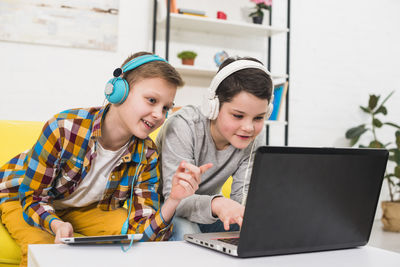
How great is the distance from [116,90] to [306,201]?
0.66 m

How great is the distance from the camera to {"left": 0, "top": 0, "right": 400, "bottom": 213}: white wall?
9.70 ft

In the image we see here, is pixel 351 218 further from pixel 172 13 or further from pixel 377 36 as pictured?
pixel 377 36

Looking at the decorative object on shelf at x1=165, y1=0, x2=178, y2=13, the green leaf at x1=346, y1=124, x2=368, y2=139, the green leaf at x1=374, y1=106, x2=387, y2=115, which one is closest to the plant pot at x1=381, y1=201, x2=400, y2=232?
the green leaf at x1=346, y1=124, x2=368, y2=139

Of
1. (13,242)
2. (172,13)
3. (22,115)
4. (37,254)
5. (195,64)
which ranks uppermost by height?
(172,13)

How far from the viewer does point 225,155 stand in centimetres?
150

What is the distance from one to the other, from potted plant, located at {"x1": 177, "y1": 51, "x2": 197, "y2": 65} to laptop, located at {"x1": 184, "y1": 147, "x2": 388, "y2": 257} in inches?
91.8

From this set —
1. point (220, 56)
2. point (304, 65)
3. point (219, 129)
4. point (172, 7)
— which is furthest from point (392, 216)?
point (219, 129)

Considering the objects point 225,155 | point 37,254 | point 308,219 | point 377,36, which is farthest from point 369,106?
point 37,254

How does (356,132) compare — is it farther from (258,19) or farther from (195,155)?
(195,155)

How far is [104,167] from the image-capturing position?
55.8 inches

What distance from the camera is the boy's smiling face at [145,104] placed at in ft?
4.20

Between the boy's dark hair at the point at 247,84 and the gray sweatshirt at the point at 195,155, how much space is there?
0.15 meters

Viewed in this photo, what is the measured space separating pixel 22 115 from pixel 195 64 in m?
1.34

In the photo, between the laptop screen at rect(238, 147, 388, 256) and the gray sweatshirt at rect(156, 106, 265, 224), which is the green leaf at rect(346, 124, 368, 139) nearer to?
the gray sweatshirt at rect(156, 106, 265, 224)
